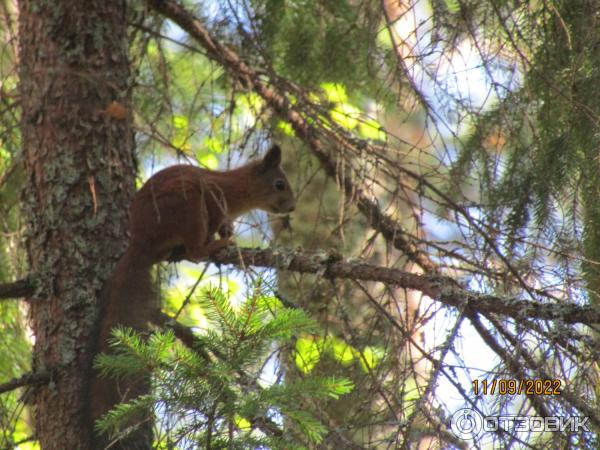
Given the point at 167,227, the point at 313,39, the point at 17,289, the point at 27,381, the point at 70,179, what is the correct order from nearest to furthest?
the point at 27,381, the point at 17,289, the point at 70,179, the point at 167,227, the point at 313,39

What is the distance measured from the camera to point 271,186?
4.50 meters

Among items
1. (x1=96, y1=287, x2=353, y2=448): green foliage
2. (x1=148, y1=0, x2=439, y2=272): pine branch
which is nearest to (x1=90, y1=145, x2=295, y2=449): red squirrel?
(x1=96, y1=287, x2=353, y2=448): green foliage

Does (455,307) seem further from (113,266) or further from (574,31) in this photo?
(113,266)

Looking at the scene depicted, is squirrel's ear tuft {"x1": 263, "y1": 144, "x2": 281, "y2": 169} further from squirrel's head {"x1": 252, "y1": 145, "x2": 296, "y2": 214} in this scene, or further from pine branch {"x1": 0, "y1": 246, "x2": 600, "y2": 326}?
pine branch {"x1": 0, "y1": 246, "x2": 600, "y2": 326}

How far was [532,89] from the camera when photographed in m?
2.79

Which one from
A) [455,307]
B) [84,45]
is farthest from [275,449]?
[84,45]

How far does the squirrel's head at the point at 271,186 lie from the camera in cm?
448
